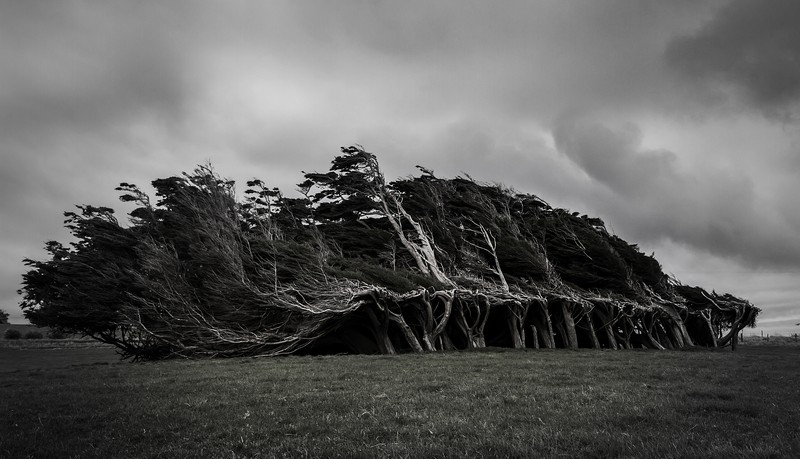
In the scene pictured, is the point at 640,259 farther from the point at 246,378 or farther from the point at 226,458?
the point at 226,458

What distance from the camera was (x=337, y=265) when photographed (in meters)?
31.6

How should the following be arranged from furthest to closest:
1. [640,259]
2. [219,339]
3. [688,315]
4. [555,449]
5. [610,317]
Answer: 1. [688,315]
2. [640,259]
3. [610,317]
4. [219,339]
5. [555,449]

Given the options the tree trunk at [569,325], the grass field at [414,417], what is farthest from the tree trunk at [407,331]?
the grass field at [414,417]

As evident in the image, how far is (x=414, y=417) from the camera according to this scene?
26.7 feet

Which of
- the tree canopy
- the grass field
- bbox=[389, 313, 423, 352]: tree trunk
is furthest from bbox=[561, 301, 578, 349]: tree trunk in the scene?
the grass field

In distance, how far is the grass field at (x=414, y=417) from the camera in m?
6.42

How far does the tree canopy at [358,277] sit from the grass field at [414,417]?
13690 millimetres

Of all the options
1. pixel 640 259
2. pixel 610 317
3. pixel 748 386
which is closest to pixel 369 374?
pixel 748 386

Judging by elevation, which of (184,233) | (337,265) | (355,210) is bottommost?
(337,265)

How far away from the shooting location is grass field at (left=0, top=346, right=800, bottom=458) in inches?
253

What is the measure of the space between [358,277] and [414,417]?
20311 mm

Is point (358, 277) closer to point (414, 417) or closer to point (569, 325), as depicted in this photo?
point (569, 325)

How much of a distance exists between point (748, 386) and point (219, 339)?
2428 centimetres

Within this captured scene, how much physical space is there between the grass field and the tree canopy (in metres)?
13.7
